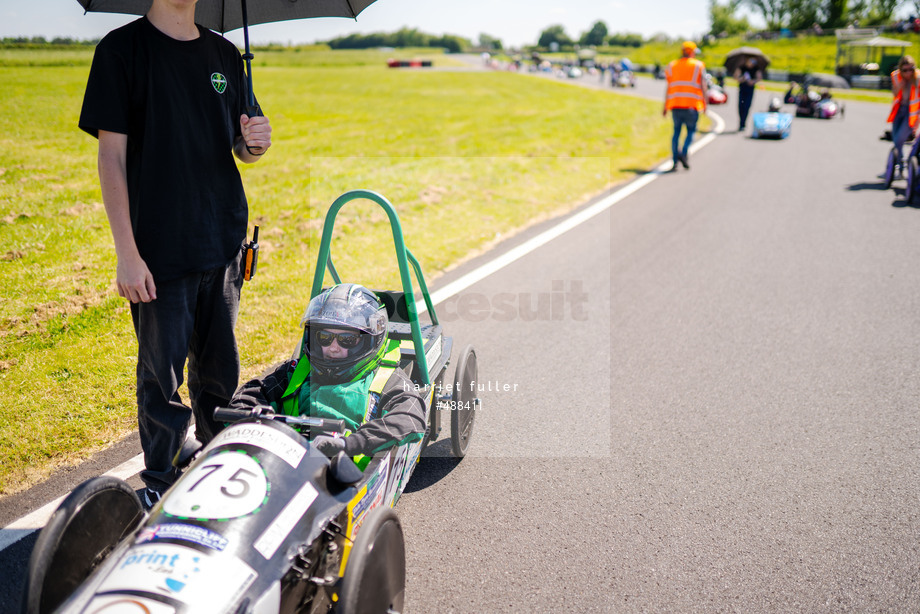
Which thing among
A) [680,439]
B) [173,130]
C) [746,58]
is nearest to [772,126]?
[746,58]

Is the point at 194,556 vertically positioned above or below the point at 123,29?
below

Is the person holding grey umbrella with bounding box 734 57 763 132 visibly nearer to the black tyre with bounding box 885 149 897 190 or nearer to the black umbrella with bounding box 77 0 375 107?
the black tyre with bounding box 885 149 897 190

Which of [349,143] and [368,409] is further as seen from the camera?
[349,143]

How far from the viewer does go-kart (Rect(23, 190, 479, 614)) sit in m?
1.84

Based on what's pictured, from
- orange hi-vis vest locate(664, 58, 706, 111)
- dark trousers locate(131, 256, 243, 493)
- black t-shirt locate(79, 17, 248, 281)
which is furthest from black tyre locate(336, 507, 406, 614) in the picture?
orange hi-vis vest locate(664, 58, 706, 111)

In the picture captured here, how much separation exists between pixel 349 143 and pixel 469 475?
510 inches

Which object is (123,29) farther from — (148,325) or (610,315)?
(610,315)

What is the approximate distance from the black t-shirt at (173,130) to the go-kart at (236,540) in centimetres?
80

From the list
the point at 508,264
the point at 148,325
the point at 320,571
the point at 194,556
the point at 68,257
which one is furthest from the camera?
the point at 508,264

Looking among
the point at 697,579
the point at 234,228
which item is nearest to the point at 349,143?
the point at 234,228

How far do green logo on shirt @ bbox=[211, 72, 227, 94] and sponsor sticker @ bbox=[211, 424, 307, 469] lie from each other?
150cm

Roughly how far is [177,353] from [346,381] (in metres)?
0.76

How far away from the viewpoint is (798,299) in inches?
246

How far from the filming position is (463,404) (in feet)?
12.0
